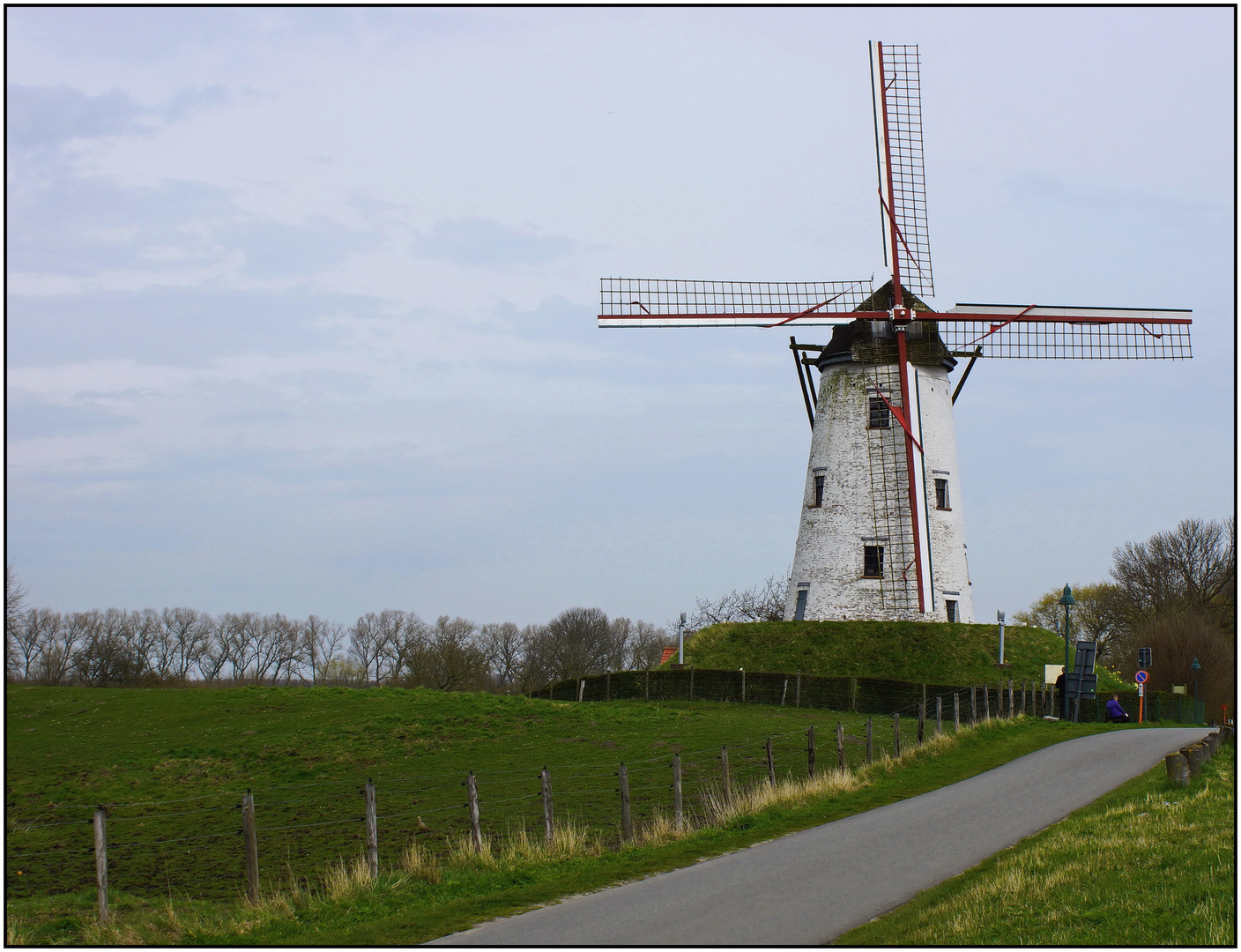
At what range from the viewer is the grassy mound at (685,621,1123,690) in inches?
1578

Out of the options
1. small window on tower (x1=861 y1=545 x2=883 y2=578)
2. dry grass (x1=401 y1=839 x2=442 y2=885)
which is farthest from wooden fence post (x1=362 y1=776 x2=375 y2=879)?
small window on tower (x1=861 y1=545 x2=883 y2=578)

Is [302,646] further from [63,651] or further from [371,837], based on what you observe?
[371,837]

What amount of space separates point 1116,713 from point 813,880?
27795 mm

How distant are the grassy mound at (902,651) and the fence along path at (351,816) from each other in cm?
1011

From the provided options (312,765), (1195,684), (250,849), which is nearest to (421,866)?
Result: (250,849)

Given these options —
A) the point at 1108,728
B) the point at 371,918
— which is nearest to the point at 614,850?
the point at 371,918

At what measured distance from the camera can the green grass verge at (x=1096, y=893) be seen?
955cm

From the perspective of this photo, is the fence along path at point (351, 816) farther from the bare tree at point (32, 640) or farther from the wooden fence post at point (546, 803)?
the bare tree at point (32, 640)

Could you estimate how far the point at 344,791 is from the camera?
2452cm

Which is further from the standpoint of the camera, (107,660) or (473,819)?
(107,660)

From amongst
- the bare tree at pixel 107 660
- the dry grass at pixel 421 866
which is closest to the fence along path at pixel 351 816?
the dry grass at pixel 421 866

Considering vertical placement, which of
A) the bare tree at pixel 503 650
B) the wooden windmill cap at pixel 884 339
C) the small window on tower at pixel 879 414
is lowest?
the bare tree at pixel 503 650

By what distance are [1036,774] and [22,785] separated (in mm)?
22392

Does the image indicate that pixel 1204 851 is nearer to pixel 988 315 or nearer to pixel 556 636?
pixel 988 315
